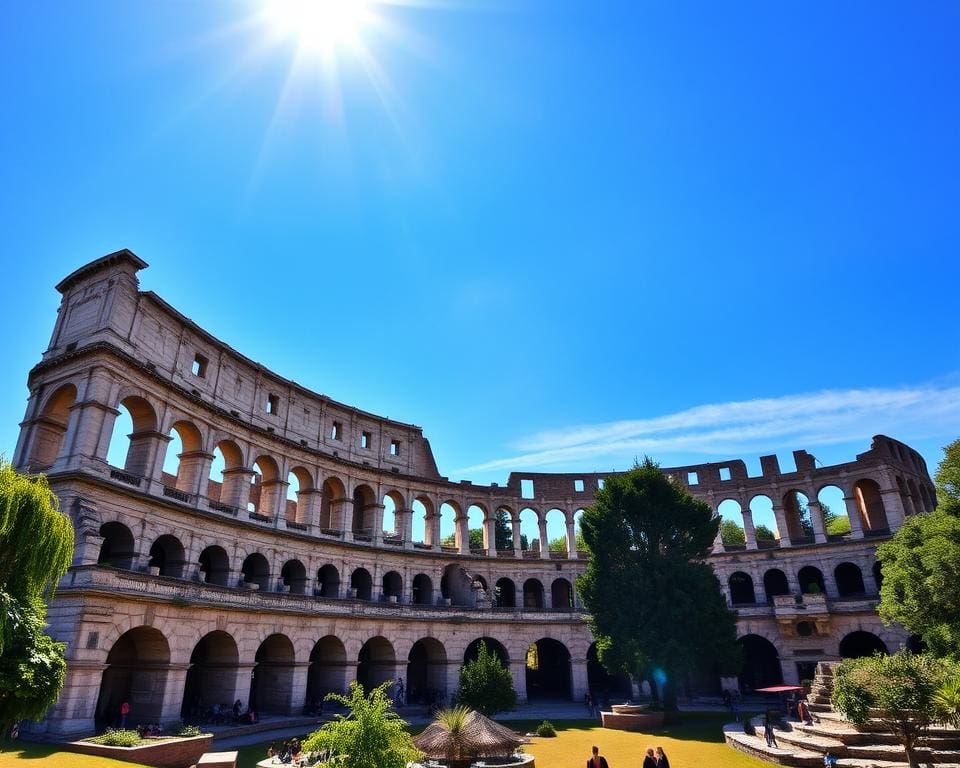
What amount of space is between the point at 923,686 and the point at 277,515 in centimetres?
3388

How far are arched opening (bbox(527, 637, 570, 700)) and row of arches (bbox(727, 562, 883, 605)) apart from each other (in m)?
15.7

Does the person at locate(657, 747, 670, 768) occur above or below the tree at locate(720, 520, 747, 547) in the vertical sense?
below

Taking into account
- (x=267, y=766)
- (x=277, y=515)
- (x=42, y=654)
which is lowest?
(x=267, y=766)

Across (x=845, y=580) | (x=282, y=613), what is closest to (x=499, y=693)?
(x=282, y=613)

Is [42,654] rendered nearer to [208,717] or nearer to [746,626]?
[208,717]

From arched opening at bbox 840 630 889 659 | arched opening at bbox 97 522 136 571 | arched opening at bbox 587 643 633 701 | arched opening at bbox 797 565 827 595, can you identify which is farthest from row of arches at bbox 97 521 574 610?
arched opening at bbox 840 630 889 659

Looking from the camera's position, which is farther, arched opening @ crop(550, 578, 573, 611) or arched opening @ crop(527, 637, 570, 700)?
arched opening @ crop(550, 578, 573, 611)

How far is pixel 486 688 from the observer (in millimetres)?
32688

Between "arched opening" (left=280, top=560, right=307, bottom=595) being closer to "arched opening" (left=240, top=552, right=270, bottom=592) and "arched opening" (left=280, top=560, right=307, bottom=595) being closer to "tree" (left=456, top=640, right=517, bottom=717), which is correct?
"arched opening" (left=240, top=552, right=270, bottom=592)

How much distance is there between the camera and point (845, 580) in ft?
159

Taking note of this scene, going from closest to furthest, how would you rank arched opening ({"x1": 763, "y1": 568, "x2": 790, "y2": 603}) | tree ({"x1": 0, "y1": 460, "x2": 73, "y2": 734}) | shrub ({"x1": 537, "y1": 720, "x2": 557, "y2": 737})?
tree ({"x1": 0, "y1": 460, "x2": 73, "y2": 734}) < shrub ({"x1": 537, "y1": 720, "x2": 557, "y2": 737}) < arched opening ({"x1": 763, "y1": 568, "x2": 790, "y2": 603})

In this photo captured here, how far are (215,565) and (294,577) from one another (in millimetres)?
6272

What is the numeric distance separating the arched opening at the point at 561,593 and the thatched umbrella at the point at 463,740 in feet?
108

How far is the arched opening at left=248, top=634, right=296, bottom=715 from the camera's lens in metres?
34.2
